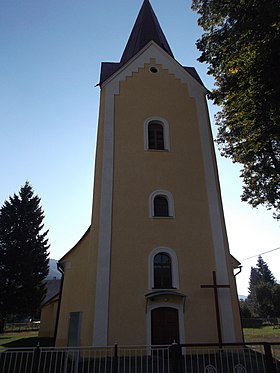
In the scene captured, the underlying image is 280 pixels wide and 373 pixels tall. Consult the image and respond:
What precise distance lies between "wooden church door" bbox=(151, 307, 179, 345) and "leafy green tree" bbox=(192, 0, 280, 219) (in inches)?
324

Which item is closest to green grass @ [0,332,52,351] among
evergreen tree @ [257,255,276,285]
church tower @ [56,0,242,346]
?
church tower @ [56,0,242,346]

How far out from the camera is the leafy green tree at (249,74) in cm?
1131

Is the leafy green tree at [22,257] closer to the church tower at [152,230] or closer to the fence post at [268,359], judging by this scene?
the church tower at [152,230]

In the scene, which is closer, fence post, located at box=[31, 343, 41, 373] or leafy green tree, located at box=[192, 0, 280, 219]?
fence post, located at box=[31, 343, 41, 373]

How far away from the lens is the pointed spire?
63.6 ft

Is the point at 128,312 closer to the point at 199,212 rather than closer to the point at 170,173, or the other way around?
the point at 199,212

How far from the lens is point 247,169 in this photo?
56.0 feet

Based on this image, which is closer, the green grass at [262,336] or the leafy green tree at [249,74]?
the leafy green tree at [249,74]

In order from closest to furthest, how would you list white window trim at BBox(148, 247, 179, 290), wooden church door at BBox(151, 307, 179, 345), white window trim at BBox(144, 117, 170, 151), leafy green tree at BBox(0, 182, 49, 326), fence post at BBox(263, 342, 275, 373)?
1. fence post at BBox(263, 342, 275, 373)
2. wooden church door at BBox(151, 307, 179, 345)
3. white window trim at BBox(148, 247, 179, 290)
4. white window trim at BBox(144, 117, 170, 151)
5. leafy green tree at BBox(0, 182, 49, 326)

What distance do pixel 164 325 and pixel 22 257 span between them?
819 inches

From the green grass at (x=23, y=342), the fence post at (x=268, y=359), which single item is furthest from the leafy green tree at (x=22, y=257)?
the fence post at (x=268, y=359)

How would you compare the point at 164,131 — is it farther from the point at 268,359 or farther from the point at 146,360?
the point at 268,359

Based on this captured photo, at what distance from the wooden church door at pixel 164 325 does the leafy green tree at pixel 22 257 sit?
19549 mm

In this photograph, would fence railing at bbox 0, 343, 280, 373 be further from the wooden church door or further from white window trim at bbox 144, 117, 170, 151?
white window trim at bbox 144, 117, 170, 151
